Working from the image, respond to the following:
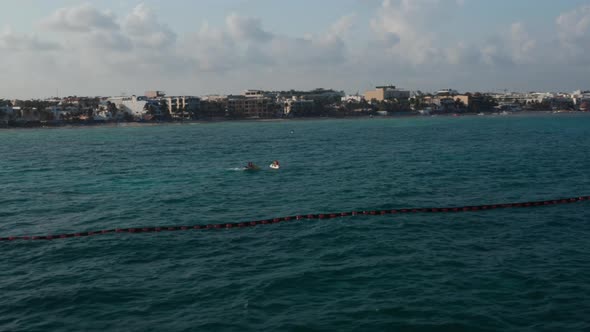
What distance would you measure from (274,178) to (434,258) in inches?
1216

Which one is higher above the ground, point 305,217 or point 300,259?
point 305,217

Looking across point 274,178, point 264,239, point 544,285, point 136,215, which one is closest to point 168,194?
point 136,215

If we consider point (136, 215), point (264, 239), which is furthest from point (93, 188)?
point (264, 239)

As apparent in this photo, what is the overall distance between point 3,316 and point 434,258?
60.3 ft

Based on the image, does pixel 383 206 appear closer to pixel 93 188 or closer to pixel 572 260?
pixel 572 260

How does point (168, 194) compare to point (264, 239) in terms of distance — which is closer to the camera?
point (264, 239)

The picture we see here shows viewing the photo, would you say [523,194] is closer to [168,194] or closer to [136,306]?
[168,194]

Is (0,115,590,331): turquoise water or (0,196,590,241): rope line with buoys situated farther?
(0,196,590,241): rope line with buoys

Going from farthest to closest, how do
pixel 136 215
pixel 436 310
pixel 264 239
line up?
pixel 136 215 < pixel 264 239 < pixel 436 310

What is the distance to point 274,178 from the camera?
5544cm

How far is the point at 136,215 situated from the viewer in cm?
3684

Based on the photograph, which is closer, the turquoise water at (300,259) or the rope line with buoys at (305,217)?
the turquoise water at (300,259)

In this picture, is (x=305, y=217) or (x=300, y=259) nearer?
(x=300, y=259)

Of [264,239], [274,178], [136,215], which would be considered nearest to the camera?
[264,239]
